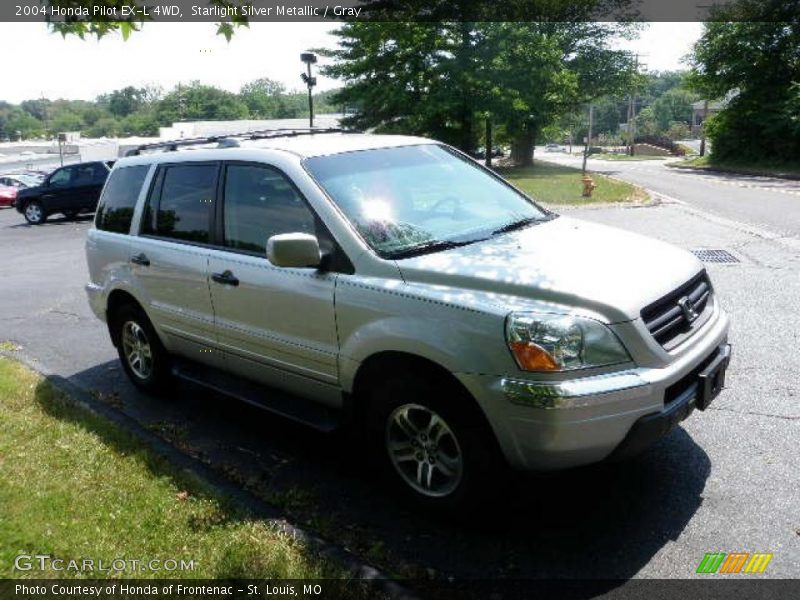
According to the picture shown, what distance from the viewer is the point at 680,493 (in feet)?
12.0

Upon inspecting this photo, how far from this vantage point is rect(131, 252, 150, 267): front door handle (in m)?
5.11

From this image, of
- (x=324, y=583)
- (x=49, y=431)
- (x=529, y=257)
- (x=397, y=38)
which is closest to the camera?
(x=324, y=583)

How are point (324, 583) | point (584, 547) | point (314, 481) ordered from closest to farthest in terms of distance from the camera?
Answer: point (324, 583)
point (584, 547)
point (314, 481)

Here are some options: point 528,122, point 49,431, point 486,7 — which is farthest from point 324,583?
point 528,122

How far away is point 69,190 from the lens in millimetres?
22500

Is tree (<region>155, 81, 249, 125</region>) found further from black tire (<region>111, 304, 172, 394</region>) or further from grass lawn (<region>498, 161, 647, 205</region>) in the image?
black tire (<region>111, 304, 172, 394</region>)

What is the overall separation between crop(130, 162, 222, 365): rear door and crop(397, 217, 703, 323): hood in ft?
5.66

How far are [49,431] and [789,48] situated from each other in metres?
39.4

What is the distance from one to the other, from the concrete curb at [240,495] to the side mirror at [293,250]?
1.30 metres

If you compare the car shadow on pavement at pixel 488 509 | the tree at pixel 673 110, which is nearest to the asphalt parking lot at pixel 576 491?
the car shadow on pavement at pixel 488 509

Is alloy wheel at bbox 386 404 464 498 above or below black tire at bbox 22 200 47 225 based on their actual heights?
above

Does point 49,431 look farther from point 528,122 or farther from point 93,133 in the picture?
point 93,133

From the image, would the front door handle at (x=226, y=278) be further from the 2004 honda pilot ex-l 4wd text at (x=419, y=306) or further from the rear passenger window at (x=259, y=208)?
the rear passenger window at (x=259, y=208)

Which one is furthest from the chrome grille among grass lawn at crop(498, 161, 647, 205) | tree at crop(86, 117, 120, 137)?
tree at crop(86, 117, 120, 137)
